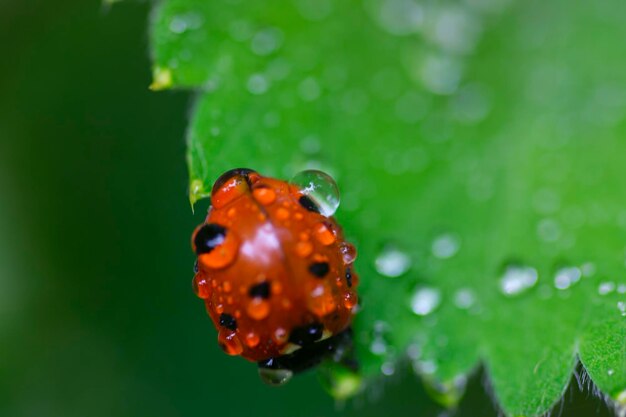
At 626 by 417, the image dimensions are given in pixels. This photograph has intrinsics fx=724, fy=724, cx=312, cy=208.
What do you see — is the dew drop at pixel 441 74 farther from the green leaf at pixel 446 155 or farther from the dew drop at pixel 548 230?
the dew drop at pixel 548 230

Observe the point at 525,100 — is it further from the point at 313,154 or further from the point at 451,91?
the point at 313,154

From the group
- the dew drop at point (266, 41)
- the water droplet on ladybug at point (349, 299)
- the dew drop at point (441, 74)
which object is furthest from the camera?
the dew drop at point (441, 74)

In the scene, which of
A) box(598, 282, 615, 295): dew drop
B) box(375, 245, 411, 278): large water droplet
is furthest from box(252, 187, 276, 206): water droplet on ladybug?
box(598, 282, 615, 295): dew drop

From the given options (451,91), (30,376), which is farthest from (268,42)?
(30,376)

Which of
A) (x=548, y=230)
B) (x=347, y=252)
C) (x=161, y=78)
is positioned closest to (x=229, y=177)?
(x=347, y=252)

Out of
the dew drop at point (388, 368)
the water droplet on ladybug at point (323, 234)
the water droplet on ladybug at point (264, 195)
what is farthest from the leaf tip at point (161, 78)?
the dew drop at point (388, 368)

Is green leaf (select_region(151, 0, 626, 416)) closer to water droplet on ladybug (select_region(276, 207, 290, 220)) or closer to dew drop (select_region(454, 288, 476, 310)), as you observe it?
dew drop (select_region(454, 288, 476, 310))

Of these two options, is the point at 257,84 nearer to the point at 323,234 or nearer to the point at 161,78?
the point at 161,78
